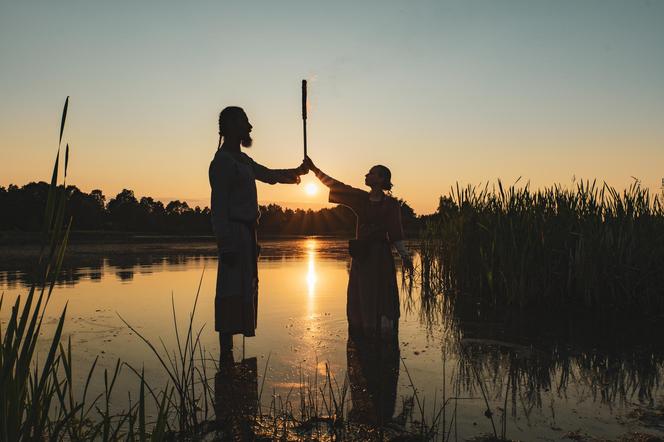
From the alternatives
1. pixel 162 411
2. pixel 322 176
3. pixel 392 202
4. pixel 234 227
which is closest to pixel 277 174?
pixel 322 176

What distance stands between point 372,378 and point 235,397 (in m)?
1.15

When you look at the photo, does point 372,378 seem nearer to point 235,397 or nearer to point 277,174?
point 235,397

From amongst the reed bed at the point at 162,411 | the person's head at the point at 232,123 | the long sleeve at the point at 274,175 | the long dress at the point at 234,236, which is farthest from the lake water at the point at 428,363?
the person's head at the point at 232,123

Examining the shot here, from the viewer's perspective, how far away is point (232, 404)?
3.65 meters

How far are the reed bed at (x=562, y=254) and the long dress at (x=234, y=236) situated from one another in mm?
4255

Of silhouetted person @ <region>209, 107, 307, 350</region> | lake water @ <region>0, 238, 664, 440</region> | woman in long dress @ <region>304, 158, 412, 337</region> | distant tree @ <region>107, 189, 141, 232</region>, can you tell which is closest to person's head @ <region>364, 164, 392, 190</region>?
woman in long dress @ <region>304, 158, 412, 337</region>

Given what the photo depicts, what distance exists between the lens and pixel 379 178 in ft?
20.4

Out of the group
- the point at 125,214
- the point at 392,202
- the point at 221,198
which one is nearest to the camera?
the point at 221,198

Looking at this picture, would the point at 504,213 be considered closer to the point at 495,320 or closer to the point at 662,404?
Answer: the point at 495,320

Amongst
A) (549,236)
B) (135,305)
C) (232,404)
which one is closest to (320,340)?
(232,404)

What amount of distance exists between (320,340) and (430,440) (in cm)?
294

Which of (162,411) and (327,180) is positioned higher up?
(327,180)

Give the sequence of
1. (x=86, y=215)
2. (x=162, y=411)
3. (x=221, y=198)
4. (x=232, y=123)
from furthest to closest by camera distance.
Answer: (x=86, y=215), (x=232, y=123), (x=221, y=198), (x=162, y=411)

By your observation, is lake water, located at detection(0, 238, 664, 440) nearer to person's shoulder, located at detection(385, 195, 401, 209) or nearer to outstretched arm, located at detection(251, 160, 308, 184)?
person's shoulder, located at detection(385, 195, 401, 209)
